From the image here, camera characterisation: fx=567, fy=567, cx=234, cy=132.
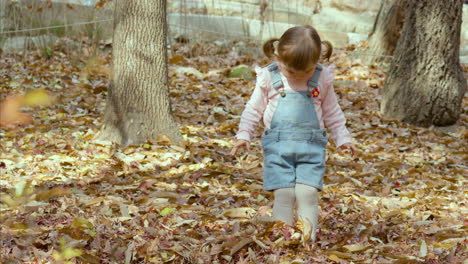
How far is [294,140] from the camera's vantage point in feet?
9.56

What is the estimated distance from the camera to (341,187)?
4.24 metres

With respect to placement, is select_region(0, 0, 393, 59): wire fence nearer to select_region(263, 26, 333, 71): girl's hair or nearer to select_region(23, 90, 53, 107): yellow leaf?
select_region(263, 26, 333, 71): girl's hair

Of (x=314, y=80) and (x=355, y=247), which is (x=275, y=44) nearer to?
(x=314, y=80)

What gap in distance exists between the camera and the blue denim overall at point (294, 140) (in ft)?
9.55

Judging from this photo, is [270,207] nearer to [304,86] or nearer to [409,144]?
[304,86]

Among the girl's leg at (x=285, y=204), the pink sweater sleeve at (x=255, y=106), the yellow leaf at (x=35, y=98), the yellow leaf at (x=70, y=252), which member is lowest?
the girl's leg at (x=285, y=204)

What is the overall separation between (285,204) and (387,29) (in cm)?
669

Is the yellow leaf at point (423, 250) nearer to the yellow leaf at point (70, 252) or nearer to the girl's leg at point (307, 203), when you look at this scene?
the girl's leg at point (307, 203)

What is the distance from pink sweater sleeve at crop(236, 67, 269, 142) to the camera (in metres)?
2.95

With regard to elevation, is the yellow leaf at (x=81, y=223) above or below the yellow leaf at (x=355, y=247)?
above

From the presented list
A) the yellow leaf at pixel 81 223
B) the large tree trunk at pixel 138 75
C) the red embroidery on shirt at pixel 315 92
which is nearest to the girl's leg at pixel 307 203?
the red embroidery on shirt at pixel 315 92

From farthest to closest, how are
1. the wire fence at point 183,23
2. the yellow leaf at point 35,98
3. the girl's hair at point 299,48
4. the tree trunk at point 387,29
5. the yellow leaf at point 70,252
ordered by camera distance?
the tree trunk at point 387,29 → the wire fence at point 183,23 → the girl's hair at point 299,48 → the yellow leaf at point 70,252 → the yellow leaf at point 35,98

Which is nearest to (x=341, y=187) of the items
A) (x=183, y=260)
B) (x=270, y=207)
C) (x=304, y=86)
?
(x=270, y=207)

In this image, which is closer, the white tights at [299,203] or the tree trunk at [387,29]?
the white tights at [299,203]
